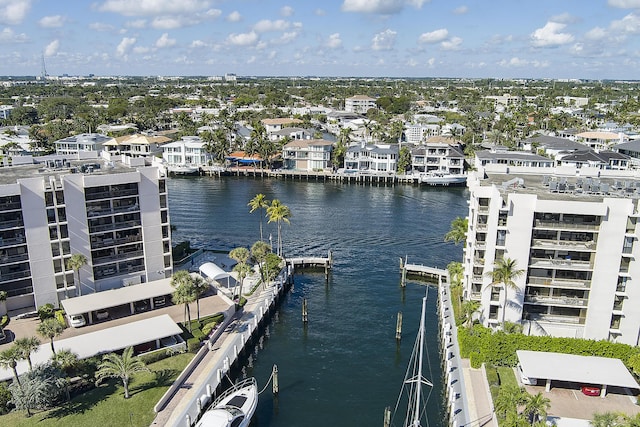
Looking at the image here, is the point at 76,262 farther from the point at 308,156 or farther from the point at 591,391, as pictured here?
the point at 308,156

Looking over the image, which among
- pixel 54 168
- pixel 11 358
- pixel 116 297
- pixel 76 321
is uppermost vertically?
pixel 54 168

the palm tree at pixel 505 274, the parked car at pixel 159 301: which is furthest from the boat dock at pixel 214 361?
the palm tree at pixel 505 274

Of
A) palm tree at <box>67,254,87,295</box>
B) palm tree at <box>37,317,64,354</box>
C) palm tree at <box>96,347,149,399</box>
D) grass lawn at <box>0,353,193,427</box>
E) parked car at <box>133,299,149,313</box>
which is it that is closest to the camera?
grass lawn at <box>0,353,193,427</box>

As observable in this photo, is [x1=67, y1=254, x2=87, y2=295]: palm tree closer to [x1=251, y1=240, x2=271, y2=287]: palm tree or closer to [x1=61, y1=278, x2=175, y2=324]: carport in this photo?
[x1=61, y1=278, x2=175, y2=324]: carport

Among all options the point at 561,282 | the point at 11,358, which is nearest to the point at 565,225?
the point at 561,282

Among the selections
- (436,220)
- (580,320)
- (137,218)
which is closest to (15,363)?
(137,218)

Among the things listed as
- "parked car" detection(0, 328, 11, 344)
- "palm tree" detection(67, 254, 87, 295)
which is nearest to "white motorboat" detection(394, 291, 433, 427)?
"palm tree" detection(67, 254, 87, 295)
